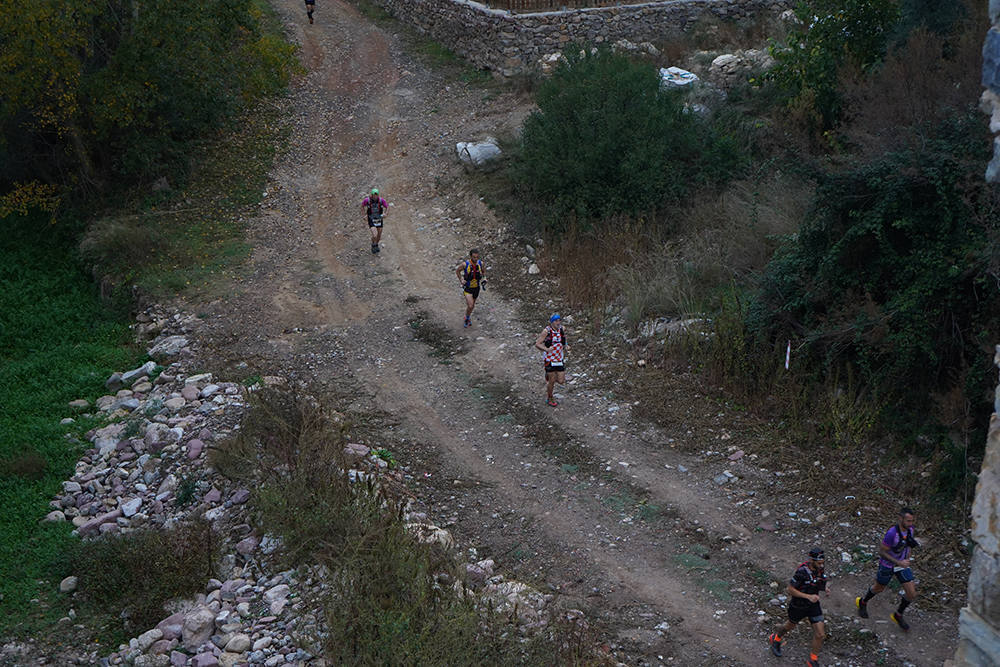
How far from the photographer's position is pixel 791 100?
17.3 metres

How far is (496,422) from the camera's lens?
12.5m

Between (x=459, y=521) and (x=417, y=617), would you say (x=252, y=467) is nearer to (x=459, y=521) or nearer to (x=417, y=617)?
(x=459, y=521)

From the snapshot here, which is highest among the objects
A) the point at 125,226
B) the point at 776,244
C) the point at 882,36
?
the point at 882,36

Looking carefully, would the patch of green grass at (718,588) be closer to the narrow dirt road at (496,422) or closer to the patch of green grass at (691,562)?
the narrow dirt road at (496,422)

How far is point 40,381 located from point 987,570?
14.1 metres

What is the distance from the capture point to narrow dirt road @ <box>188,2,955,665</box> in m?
8.93

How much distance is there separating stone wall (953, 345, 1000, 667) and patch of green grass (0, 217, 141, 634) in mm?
9121

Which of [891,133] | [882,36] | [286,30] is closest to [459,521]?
[891,133]

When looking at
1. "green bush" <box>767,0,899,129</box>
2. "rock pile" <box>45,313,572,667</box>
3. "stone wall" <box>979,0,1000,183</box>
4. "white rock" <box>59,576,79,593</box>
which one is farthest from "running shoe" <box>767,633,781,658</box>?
"green bush" <box>767,0,899,129</box>

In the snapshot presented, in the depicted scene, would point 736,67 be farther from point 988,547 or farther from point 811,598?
point 988,547

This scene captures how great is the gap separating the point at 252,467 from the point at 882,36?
46.0 ft

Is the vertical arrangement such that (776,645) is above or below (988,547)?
below

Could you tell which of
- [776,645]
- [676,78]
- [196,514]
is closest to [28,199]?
[196,514]

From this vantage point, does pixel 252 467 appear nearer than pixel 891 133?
Yes
